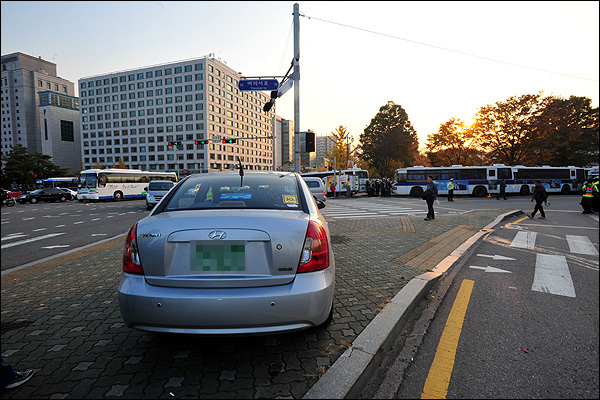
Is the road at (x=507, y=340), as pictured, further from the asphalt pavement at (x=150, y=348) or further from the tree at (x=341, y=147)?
the tree at (x=341, y=147)

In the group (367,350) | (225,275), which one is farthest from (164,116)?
(367,350)

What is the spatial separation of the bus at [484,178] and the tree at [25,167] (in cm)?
5531

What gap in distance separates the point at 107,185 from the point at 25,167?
3524 cm

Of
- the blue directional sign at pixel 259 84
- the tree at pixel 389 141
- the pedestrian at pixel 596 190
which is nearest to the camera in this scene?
the pedestrian at pixel 596 190

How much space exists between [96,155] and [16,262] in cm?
10853

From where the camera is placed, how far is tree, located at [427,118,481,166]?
4019 cm

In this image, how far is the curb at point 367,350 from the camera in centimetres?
214

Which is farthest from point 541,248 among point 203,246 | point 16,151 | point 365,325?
point 16,151

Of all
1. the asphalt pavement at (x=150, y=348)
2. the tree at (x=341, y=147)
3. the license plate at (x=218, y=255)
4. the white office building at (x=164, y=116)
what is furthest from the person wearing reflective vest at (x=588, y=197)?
the white office building at (x=164, y=116)

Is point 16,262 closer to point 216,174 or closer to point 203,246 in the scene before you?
point 216,174

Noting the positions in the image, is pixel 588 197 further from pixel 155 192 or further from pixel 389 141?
pixel 389 141

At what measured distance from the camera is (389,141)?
4725 cm

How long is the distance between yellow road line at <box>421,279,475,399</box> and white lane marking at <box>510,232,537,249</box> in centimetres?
416

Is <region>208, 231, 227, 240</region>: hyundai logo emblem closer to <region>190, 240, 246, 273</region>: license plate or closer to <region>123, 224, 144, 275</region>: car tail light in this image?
<region>190, 240, 246, 273</region>: license plate
